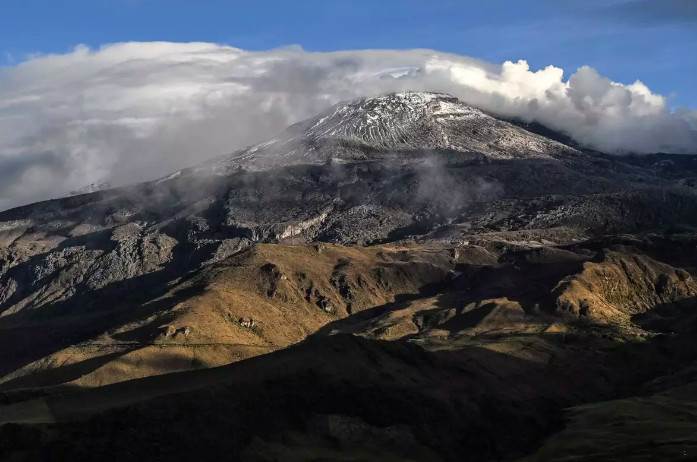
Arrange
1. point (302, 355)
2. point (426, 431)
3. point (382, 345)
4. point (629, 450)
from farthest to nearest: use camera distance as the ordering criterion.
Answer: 1. point (382, 345)
2. point (302, 355)
3. point (426, 431)
4. point (629, 450)

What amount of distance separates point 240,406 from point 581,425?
210 feet

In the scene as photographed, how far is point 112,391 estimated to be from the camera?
16775 cm

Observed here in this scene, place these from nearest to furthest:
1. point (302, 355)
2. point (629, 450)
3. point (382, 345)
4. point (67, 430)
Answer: point (67, 430) < point (629, 450) < point (302, 355) < point (382, 345)

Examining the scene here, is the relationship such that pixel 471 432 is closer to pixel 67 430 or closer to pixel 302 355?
pixel 302 355

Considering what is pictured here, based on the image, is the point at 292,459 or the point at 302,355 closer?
the point at 292,459

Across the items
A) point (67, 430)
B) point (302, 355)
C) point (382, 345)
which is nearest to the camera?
point (67, 430)

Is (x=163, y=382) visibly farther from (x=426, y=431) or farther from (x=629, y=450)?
(x=629, y=450)

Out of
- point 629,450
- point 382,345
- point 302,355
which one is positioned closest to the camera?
point 629,450

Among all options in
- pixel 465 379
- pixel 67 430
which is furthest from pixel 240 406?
pixel 465 379

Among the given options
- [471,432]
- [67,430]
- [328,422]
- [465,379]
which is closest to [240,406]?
[328,422]

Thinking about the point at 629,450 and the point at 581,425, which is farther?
the point at 581,425

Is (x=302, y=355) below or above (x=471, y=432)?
above

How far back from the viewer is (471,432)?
167 metres

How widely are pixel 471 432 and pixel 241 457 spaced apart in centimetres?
4834
